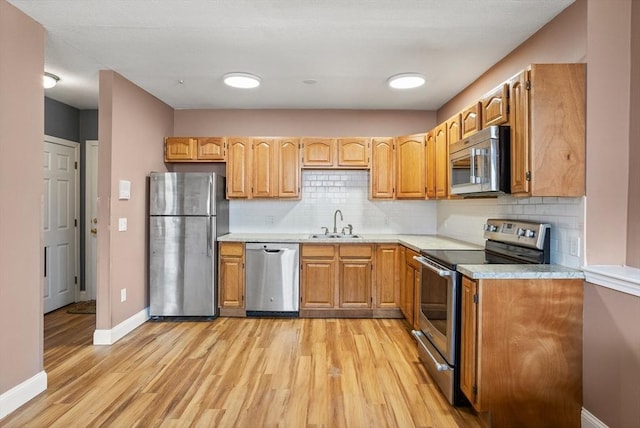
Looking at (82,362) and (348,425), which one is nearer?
(348,425)

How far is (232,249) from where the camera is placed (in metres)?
4.21

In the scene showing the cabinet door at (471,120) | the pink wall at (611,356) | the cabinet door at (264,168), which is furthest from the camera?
the cabinet door at (264,168)

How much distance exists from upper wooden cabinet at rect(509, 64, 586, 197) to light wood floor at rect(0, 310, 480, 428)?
1.49m

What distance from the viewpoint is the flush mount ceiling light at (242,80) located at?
3477mm

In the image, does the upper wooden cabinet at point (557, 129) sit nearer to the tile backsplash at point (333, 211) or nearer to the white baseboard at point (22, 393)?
the tile backsplash at point (333, 211)

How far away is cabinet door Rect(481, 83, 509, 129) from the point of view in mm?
2410

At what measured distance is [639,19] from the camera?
6.70 feet

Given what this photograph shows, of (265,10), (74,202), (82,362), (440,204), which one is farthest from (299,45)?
(74,202)

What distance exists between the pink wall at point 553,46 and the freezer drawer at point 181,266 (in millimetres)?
3219

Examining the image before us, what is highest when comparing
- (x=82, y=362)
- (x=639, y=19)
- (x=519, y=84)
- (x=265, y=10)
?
(x=265, y=10)

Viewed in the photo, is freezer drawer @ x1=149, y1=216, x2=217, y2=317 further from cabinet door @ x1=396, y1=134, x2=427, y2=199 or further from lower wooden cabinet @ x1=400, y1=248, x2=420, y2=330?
cabinet door @ x1=396, y1=134, x2=427, y2=199

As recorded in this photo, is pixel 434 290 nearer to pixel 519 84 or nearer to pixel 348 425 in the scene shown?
pixel 348 425

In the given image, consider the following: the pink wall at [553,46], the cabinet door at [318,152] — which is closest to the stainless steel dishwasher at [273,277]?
the cabinet door at [318,152]

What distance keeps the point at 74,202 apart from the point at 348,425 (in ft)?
14.8
